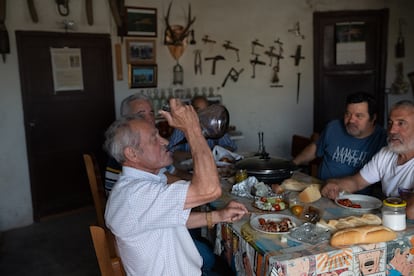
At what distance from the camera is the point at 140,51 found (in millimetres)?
4352

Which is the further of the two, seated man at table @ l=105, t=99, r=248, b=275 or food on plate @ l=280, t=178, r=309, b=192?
food on plate @ l=280, t=178, r=309, b=192

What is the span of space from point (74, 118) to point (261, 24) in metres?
2.41

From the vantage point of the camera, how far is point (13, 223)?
3832 millimetres

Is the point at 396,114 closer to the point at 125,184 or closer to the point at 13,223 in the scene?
the point at 125,184

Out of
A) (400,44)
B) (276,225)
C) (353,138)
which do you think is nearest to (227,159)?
(353,138)

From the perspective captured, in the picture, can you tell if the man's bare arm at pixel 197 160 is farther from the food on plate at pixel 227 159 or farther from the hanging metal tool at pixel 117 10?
the hanging metal tool at pixel 117 10

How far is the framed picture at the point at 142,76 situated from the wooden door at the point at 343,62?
200 cm

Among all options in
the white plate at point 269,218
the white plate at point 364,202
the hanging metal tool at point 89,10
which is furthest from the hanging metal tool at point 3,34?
the white plate at point 364,202

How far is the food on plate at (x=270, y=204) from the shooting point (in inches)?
72.1

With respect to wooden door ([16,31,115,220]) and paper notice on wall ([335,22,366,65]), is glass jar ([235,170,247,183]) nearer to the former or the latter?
wooden door ([16,31,115,220])

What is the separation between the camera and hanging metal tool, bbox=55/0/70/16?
382 centimetres

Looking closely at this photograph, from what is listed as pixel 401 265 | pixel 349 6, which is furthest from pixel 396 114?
pixel 349 6

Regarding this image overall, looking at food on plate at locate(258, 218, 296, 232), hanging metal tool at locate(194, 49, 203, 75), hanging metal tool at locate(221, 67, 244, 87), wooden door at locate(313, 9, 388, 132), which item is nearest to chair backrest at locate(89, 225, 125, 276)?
food on plate at locate(258, 218, 296, 232)

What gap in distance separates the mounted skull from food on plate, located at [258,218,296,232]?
318 cm
